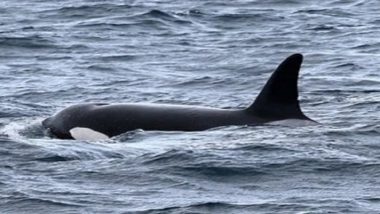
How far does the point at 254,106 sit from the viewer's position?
48.9ft

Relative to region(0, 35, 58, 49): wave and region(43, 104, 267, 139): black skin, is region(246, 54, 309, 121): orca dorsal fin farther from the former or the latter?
region(0, 35, 58, 49): wave

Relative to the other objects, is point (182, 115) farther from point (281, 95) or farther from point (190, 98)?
point (190, 98)

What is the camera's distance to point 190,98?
1858 centimetres

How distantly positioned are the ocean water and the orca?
26 centimetres

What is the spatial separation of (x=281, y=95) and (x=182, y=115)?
1302mm

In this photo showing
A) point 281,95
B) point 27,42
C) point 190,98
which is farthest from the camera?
point 27,42

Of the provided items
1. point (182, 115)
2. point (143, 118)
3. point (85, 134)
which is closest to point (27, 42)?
point (85, 134)

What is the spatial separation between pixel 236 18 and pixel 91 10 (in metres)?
4.22

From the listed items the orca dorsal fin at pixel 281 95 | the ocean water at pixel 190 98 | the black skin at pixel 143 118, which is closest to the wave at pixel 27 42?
the ocean water at pixel 190 98

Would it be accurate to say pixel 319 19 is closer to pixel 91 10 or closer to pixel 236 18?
pixel 236 18

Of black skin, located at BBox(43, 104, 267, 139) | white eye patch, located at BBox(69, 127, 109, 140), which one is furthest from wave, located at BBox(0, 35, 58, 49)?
white eye patch, located at BBox(69, 127, 109, 140)

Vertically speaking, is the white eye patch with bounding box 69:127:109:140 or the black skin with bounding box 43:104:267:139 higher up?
the black skin with bounding box 43:104:267:139

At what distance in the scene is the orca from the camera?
14617 millimetres

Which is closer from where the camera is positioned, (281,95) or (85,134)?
(281,95)
